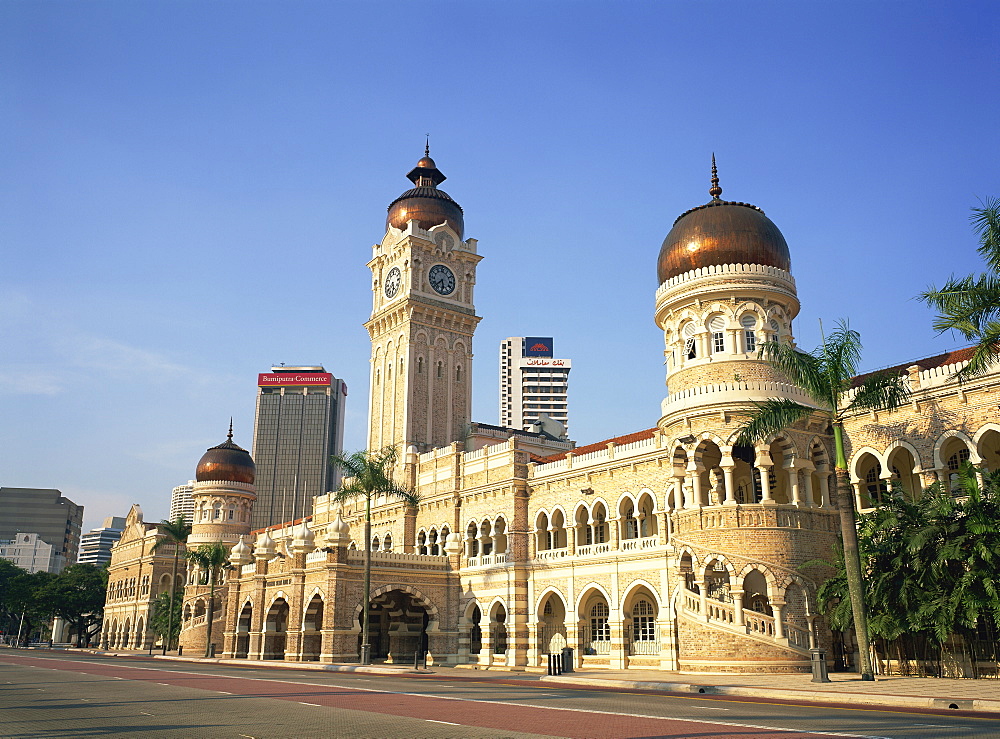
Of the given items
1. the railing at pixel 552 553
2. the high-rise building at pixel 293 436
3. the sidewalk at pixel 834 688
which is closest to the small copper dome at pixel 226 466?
the railing at pixel 552 553

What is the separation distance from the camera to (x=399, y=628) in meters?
45.6

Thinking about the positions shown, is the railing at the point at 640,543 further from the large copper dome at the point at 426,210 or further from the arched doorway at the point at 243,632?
the large copper dome at the point at 426,210

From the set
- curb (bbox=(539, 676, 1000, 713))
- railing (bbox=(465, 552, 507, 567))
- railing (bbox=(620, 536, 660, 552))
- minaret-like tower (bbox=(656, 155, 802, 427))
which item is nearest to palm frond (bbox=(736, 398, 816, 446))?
minaret-like tower (bbox=(656, 155, 802, 427))

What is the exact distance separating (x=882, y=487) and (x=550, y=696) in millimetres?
17157

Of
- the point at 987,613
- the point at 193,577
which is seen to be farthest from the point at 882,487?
the point at 193,577

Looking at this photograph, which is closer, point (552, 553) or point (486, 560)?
point (552, 553)

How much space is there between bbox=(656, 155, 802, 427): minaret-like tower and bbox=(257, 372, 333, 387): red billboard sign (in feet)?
499

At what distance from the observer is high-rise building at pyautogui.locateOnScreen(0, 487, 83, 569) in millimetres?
180750

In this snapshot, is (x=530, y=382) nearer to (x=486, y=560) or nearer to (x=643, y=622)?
(x=486, y=560)

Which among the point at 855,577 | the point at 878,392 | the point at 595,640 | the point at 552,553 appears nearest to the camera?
the point at 855,577

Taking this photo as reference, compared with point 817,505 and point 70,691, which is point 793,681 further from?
point 70,691

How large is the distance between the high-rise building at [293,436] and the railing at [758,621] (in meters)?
147

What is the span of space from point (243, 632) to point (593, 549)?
23953 mm

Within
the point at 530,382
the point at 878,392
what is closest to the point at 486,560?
the point at 878,392
